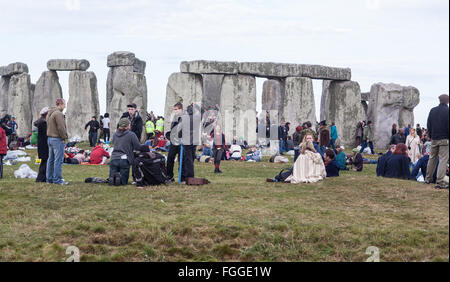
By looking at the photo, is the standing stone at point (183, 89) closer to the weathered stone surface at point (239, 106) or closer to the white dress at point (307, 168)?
the weathered stone surface at point (239, 106)

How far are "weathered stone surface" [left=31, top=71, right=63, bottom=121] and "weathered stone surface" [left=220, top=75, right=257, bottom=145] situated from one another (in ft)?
31.6

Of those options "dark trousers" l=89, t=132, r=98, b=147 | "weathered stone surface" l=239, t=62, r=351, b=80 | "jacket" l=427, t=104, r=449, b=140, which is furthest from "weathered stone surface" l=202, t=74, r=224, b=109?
"jacket" l=427, t=104, r=449, b=140

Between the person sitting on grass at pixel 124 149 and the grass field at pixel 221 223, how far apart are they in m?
0.76

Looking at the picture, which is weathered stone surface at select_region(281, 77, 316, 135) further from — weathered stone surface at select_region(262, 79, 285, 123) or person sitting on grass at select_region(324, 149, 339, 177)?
person sitting on grass at select_region(324, 149, 339, 177)

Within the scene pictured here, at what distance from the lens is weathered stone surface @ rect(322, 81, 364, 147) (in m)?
30.3

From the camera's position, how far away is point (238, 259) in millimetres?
7887

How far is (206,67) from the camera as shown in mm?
27781

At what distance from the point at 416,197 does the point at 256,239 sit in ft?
10.2

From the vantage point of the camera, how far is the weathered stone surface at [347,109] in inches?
1194

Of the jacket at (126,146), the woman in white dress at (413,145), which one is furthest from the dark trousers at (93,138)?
the jacket at (126,146)

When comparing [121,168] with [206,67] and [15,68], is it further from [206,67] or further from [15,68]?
[15,68]

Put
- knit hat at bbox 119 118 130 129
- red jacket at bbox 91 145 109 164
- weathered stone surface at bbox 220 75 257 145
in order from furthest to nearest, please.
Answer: weathered stone surface at bbox 220 75 257 145
red jacket at bbox 91 145 109 164
knit hat at bbox 119 118 130 129
